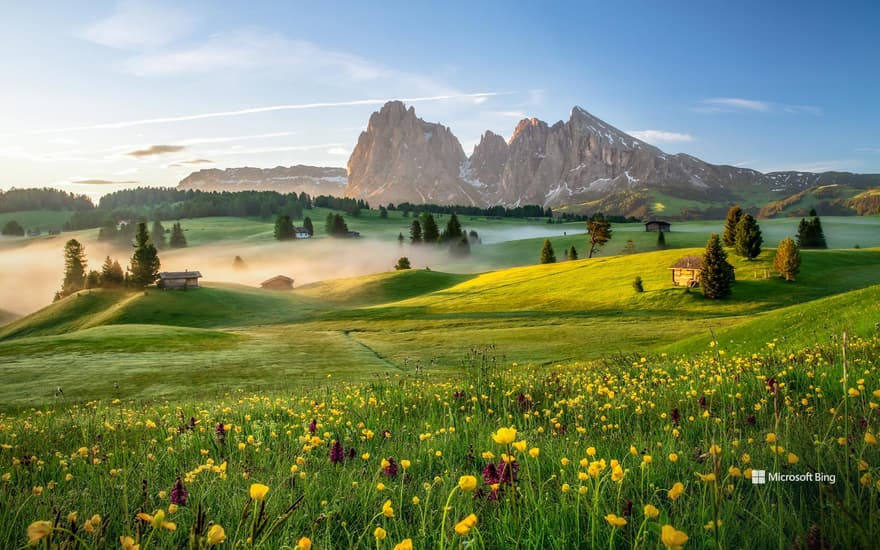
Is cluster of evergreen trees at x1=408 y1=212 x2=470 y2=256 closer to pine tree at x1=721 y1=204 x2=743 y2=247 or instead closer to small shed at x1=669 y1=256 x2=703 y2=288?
pine tree at x1=721 y1=204 x2=743 y2=247

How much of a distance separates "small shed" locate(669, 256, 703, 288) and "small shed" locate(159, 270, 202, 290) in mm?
88678

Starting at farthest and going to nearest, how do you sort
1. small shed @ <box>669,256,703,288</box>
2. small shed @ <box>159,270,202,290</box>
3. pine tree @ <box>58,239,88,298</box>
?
pine tree @ <box>58,239,88,298</box> < small shed @ <box>159,270,202,290</box> < small shed @ <box>669,256,703,288</box>

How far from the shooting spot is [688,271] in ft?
254

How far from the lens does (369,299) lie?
105 meters

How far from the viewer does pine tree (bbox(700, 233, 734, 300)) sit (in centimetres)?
7094

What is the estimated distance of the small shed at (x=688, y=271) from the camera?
76000 mm

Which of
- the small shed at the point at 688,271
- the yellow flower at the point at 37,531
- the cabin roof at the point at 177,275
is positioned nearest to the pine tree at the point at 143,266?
Result: the cabin roof at the point at 177,275

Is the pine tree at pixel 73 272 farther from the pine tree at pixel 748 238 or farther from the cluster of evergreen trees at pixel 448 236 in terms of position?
the pine tree at pixel 748 238

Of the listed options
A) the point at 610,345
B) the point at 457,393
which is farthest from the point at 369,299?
the point at 457,393

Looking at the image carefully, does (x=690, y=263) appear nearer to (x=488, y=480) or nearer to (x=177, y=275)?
(x=488, y=480)

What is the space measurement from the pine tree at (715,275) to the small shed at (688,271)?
221 centimetres

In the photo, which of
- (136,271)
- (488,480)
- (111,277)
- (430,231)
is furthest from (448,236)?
(488,480)

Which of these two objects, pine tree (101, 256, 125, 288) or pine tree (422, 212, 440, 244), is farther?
pine tree (422, 212, 440, 244)

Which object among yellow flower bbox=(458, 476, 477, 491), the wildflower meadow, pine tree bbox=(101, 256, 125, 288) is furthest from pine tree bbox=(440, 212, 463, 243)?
yellow flower bbox=(458, 476, 477, 491)
